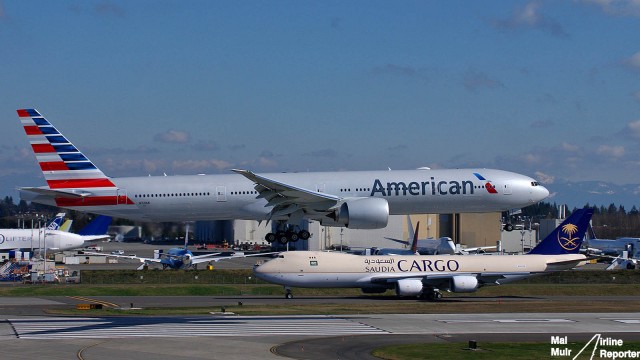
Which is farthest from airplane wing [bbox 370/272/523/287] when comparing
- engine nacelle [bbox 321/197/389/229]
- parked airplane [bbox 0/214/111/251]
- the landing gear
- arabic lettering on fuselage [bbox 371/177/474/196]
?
parked airplane [bbox 0/214/111/251]

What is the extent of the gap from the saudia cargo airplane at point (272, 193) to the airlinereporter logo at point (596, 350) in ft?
78.9

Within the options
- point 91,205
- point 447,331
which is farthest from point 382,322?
point 91,205

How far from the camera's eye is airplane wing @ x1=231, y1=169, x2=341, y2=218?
59500 millimetres

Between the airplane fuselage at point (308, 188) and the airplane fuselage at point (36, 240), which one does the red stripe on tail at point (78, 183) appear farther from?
the airplane fuselage at point (36, 240)

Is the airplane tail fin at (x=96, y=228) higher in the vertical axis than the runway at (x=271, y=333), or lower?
higher

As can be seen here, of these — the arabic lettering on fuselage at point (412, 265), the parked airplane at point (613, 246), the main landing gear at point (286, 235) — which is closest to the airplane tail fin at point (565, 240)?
the arabic lettering on fuselage at point (412, 265)

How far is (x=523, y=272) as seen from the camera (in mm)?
63094

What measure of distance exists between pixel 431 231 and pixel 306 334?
3626 inches

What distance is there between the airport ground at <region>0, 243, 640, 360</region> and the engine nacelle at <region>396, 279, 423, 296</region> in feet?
2.24

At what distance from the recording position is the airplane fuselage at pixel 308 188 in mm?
62188

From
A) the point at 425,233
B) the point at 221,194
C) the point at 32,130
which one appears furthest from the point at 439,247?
the point at 32,130

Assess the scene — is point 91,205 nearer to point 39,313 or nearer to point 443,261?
point 39,313

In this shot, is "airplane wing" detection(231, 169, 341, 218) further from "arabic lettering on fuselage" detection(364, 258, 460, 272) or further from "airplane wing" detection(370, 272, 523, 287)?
"airplane wing" detection(370, 272, 523, 287)

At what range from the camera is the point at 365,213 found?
59.0 metres
